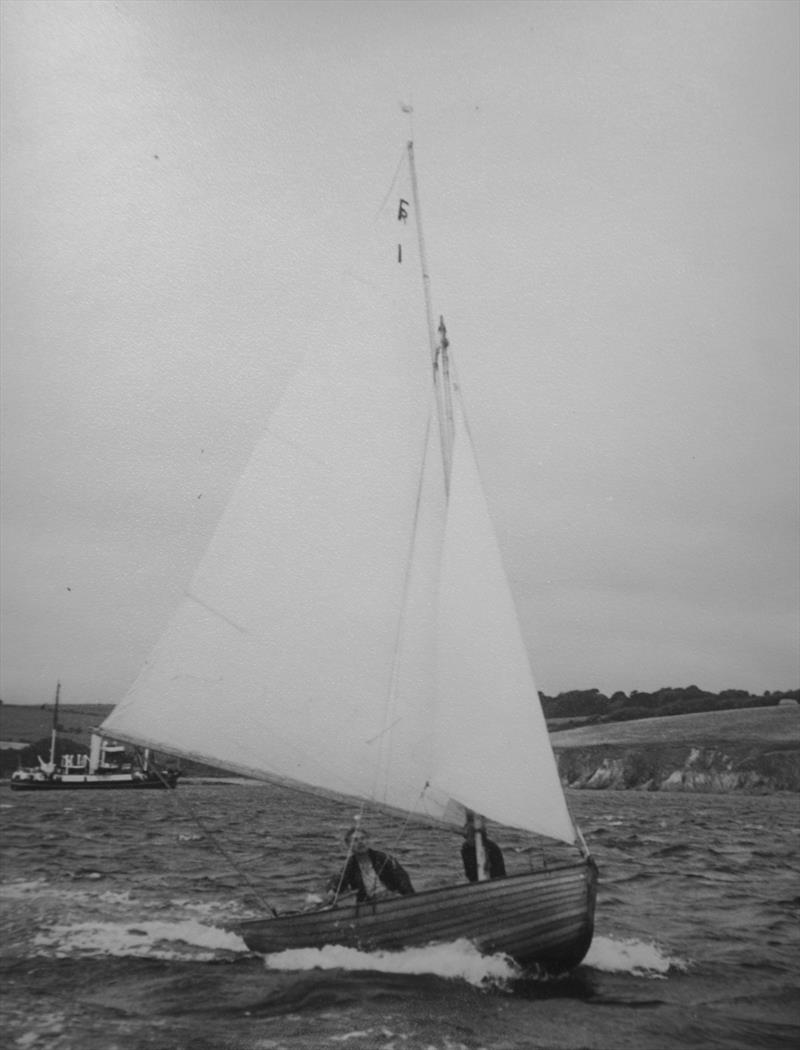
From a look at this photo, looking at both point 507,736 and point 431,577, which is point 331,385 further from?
point 507,736

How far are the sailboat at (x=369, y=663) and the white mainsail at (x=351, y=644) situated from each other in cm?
2

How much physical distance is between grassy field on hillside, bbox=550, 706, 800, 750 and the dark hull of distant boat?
62786 millimetres

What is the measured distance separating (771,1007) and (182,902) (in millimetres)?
12339

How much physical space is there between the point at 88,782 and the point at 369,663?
66.8 m

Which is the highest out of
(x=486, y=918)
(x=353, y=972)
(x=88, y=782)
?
(x=486, y=918)

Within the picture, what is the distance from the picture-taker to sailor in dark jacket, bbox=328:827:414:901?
38.3 ft

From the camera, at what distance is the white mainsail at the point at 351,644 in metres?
11.1

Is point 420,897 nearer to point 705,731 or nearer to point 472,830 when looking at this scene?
point 472,830

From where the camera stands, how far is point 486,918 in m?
10.7

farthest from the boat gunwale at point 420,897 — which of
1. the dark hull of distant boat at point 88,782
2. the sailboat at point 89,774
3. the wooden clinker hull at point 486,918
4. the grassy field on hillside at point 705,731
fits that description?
the grassy field on hillside at point 705,731

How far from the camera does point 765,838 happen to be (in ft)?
115

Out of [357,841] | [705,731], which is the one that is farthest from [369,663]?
[705,731]

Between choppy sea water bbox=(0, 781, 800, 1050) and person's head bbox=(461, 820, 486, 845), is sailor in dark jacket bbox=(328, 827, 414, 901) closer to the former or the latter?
choppy sea water bbox=(0, 781, 800, 1050)

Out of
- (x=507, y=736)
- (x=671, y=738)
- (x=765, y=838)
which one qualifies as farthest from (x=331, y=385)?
(x=671, y=738)
